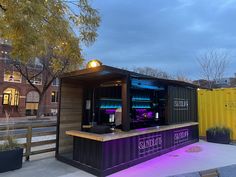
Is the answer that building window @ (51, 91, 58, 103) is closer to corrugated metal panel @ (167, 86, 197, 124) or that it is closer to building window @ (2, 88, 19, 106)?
building window @ (2, 88, 19, 106)

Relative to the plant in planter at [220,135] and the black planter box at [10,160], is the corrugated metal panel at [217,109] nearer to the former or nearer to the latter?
the plant in planter at [220,135]

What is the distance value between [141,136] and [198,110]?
4.63m

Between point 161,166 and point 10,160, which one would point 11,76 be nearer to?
point 10,160

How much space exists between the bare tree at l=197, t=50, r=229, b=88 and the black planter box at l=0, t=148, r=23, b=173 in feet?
62.8

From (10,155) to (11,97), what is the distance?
23026 mm

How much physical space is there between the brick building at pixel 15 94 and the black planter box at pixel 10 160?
2055 centimetres

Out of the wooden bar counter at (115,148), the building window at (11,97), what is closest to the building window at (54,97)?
the building window at (11,97)

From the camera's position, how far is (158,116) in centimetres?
732

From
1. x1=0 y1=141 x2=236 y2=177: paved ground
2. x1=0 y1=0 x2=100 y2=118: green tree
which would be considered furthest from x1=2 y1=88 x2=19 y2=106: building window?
x1=0 y1=141 x2=236 y2=177: paved ground

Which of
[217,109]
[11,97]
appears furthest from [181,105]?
[11,97]

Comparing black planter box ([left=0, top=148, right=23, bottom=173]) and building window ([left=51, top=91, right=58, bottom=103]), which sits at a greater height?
building window ([left=51, top=91, right=58, bottom=103])

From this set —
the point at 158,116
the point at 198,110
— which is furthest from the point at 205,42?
the point at 158,116

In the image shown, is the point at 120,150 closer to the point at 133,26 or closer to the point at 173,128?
the point at 173,128

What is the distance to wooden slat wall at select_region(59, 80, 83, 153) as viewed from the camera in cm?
547
